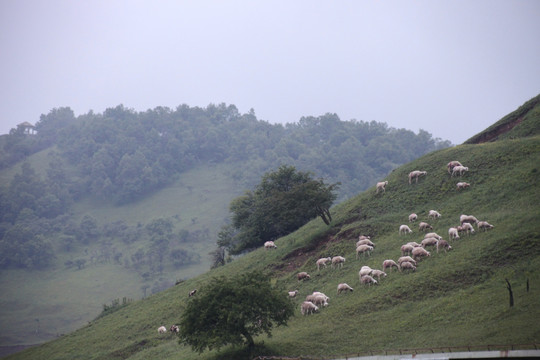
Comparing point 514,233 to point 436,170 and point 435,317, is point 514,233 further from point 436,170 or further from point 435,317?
point 436,170

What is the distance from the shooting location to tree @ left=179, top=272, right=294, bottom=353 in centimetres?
3067

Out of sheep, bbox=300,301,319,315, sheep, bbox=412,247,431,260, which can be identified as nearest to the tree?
sheep, bbox=300,301,319,315

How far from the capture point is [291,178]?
239 ft

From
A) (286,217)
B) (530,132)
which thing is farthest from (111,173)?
(530,132)

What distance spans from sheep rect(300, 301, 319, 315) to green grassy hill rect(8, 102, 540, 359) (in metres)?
0.68

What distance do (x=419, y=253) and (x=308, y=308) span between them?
8.90 metres

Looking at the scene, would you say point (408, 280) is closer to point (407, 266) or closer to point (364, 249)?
point (407, 266)

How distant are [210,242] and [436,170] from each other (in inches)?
3743

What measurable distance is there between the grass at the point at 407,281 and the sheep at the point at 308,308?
618 mm

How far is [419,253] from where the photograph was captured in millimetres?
37281

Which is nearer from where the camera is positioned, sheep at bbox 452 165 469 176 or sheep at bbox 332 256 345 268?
sheep at bbox 332 256 345 268

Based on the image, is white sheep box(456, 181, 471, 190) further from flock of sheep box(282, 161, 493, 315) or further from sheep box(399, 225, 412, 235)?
sheep box(399, 225, 412, 235)

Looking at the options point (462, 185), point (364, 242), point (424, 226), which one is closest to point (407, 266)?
point (424, 226)

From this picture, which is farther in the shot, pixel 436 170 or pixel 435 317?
pixel 436 170
